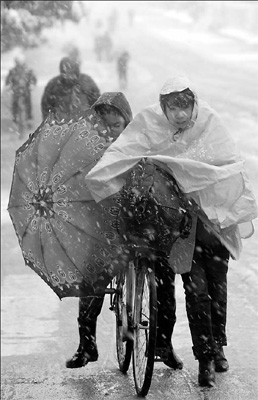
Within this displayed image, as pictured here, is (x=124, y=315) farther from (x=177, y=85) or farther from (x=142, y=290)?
Result: (x=177, y=85)

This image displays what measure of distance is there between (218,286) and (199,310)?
22 cm

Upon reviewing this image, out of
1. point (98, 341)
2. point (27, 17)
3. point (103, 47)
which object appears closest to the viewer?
point (98, 341)

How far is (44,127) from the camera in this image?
5.00 metres

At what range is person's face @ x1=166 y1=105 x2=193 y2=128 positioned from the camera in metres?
4.50

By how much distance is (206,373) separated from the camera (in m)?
4.84

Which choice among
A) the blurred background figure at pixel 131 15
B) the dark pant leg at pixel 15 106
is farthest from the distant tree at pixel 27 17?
the blurred background figure at pixel 131 15

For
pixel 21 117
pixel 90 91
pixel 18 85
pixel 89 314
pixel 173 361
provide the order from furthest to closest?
pixel 18 85 < pixel 21 117 < pixel 90 91 < pixel 89 314 < pixel 173 361

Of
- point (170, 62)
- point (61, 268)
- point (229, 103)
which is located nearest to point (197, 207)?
point (61, 268)

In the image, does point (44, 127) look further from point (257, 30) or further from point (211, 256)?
point (257, 30)

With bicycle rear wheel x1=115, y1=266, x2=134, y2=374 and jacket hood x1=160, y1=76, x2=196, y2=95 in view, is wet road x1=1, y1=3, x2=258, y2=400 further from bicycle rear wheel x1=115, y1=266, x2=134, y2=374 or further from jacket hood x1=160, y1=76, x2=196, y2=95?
jacket hood x1=160, y1=76, x2=196, y2=95

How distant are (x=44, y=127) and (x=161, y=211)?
3.19 ft

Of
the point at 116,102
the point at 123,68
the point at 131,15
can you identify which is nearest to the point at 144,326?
the point at 116,102

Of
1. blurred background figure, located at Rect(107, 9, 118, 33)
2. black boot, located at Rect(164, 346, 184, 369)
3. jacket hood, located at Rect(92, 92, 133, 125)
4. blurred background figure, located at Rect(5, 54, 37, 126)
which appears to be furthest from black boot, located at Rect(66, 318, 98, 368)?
blurred background figure, located at Rect(107, 9, 118, 33)

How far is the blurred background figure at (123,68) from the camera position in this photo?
91.2 feet
